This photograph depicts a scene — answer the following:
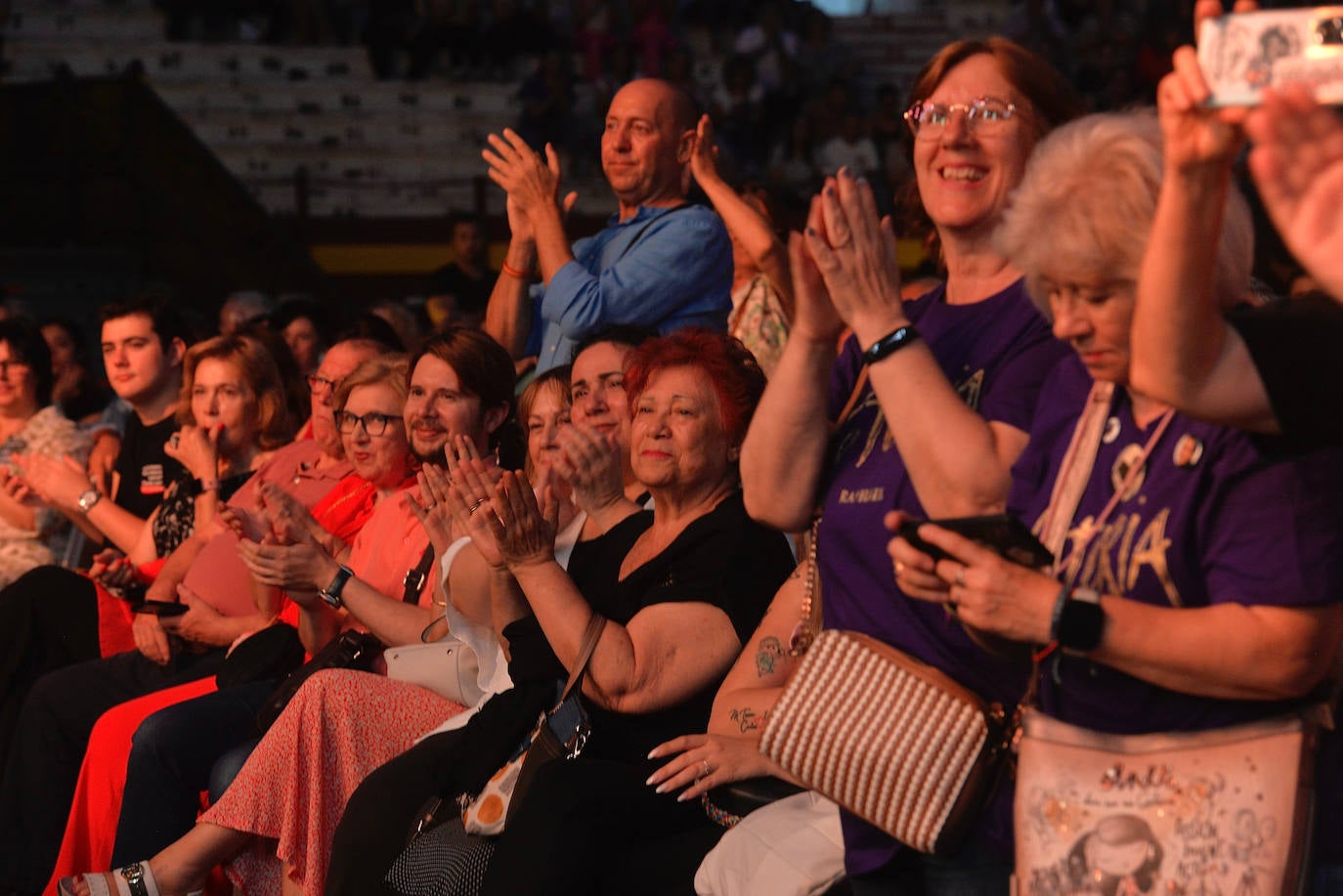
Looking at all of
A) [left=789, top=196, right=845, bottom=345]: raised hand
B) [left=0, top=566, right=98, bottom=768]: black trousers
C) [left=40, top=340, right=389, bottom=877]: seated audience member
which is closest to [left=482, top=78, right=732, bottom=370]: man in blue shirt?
[left=40, top=340, right=389, bottom=877]: seated audience member

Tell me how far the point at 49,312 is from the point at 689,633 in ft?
26.4

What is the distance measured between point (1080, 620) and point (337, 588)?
234 centimetres

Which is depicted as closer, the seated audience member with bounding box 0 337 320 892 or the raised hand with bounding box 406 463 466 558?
the raised hand with bounding box 406 463 466 558

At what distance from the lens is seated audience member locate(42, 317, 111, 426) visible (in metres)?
6.86

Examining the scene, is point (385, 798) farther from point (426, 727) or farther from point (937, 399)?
point (937, 399)

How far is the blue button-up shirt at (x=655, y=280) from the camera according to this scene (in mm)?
4090

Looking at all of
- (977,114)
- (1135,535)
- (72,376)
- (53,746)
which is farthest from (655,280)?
(72,376)

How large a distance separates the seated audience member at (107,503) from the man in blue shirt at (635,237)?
1402mm

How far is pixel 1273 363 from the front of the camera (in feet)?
5.69

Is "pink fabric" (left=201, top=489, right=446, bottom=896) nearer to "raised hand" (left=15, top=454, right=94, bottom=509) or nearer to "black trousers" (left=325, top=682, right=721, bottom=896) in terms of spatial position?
"black trousers" (left=325, top=682, right=721, bottom=896)

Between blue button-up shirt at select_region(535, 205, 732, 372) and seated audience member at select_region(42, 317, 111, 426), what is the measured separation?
10.7 feet

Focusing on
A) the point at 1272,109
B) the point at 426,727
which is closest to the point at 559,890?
the point at 426,727

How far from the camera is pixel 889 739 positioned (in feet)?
6.61

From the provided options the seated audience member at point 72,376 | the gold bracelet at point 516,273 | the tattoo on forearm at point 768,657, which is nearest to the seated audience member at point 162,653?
the gold bracelet at point 516,273
